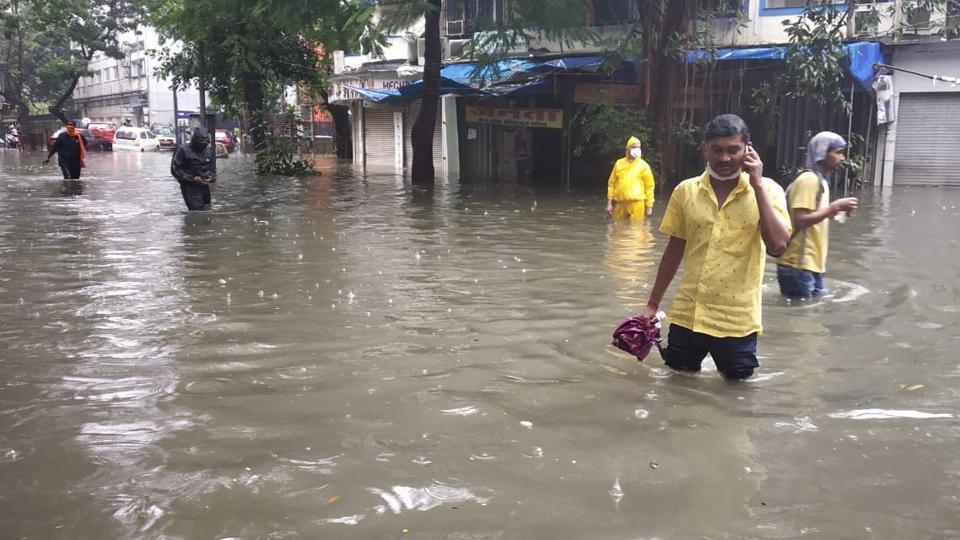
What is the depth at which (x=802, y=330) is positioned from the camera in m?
5.89

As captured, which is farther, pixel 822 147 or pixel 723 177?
pixel 822 147

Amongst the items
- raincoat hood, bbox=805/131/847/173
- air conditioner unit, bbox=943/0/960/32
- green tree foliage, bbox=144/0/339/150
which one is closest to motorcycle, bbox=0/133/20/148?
green tree foliage, bbox=144/0/339/150

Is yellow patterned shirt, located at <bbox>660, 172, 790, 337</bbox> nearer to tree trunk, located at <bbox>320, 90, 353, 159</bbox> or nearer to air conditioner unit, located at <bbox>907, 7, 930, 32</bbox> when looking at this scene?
air conditioner unit, located at <bbox>907, 7, 930, 32</bbox>

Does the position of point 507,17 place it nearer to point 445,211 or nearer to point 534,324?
point 445,211

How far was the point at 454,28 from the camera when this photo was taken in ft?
81.5


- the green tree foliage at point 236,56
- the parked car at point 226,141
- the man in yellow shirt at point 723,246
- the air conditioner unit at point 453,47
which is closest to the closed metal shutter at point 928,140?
the air conditioner unit at point 453,47

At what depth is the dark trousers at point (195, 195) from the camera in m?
13.3

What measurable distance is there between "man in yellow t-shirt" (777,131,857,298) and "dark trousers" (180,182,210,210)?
31.5 feet

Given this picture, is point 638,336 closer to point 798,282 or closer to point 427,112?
point 798,282

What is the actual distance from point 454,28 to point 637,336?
21.8m

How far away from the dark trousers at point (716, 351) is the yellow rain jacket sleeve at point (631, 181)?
7.30 metres

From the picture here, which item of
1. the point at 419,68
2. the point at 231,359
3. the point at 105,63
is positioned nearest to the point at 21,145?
the point at 105,63

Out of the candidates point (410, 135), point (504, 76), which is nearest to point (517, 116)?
point (504, 76)

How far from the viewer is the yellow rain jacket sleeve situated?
11562mm
